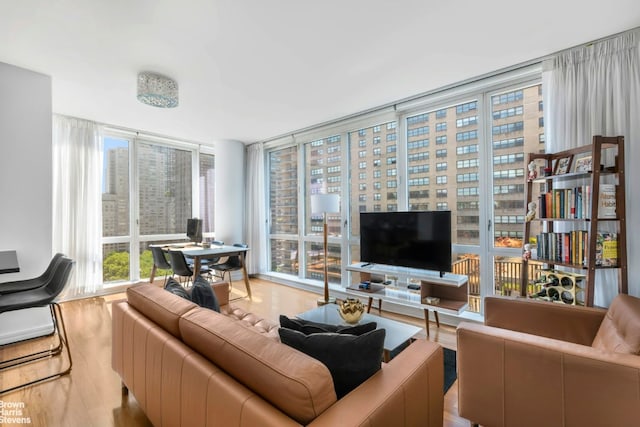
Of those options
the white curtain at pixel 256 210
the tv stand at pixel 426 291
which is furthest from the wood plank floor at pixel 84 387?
the white curtain at pixel 256 210

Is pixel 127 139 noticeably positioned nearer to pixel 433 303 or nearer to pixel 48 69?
pixel 48 69

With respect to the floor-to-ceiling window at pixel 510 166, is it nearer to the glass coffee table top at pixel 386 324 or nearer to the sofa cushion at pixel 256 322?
the glass coffee table top at pixel 386 324

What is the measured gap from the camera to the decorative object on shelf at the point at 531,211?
2.56 metres

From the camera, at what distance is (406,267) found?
3291mm

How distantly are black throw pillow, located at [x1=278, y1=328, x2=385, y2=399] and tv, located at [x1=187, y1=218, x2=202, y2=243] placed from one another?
4161 millimetres

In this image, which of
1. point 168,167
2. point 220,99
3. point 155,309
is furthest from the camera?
point 168,167

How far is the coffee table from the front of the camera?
78.6 inches

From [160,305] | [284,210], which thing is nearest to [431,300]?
[160,305]

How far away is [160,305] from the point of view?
1575 millimetres

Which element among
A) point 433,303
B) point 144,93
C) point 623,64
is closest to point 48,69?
point 144,93

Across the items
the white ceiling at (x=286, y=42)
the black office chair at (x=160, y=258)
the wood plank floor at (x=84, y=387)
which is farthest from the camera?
the black office chair at (x=160, y=258)

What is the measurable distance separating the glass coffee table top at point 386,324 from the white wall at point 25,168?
2872 mm

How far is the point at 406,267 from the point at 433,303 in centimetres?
49

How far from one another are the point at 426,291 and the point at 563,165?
1673mm
